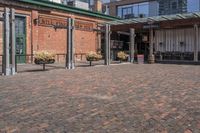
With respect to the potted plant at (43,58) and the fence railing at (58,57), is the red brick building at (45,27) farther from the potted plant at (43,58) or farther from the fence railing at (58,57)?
the potted plant at (43,58)

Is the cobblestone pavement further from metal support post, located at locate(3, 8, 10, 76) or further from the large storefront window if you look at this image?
the large storefront window

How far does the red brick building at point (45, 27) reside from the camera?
29.2m

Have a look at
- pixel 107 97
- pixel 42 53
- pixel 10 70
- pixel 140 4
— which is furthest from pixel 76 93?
pixel 140 4

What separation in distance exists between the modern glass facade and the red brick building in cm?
1533

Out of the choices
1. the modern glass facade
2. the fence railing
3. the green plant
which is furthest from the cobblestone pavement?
the modern glass facade

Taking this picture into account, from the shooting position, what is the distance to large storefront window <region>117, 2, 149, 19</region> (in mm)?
51312

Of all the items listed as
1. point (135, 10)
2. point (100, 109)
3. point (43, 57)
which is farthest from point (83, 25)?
point (100, 109)

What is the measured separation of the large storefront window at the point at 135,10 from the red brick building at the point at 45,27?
14928 millimetres

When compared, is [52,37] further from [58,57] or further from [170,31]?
[170,31]

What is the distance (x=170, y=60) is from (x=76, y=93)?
81.8 ft

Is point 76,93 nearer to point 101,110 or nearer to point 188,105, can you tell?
point 101,110

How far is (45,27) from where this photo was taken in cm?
3155

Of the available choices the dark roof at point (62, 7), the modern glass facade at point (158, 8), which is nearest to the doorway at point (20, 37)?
the dark roof at point (62, 7)

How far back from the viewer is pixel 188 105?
879 centimetres
